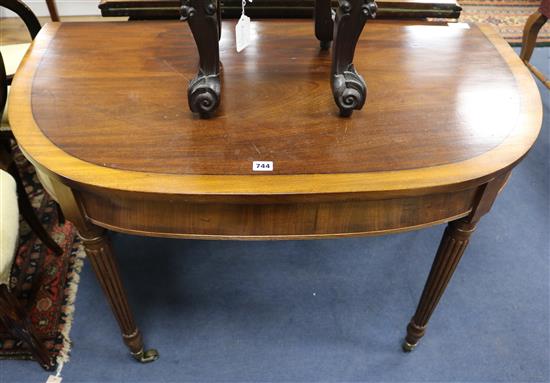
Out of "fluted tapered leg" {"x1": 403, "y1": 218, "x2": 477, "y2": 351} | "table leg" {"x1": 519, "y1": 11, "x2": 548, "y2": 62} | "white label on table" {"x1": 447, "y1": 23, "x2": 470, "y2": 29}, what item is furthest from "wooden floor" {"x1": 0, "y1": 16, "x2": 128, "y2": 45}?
"fluted tapered leg" {"x1": 403, "y1": 218, "x2": 477, "y2": 351}

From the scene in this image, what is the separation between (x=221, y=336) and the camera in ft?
3.88

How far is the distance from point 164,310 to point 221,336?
0.55 ft

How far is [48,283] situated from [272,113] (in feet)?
2.79

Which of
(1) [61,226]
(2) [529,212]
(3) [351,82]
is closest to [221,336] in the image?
(1) [61,226]

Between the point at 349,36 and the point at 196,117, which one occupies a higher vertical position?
the point at 349,36

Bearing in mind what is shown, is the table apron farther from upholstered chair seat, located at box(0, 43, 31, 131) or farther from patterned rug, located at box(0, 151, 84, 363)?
upholstered chair seat, located at box(0, 43, 31, 131)

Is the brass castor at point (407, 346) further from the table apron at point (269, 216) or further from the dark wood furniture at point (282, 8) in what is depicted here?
the dark wood furniture at point (282, 8)

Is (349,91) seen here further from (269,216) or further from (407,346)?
(407,346)

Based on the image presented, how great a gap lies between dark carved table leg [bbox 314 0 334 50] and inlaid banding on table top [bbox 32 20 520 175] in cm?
3

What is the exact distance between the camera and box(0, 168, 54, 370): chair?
890 mm

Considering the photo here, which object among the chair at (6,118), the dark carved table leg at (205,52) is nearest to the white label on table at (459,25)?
the dark carved table leg at (205,52)

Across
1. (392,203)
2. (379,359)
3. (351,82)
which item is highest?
(351,82)

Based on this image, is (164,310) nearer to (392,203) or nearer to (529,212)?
(392,203)

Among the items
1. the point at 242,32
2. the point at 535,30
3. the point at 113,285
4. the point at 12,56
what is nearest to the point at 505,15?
the point at 535,30
